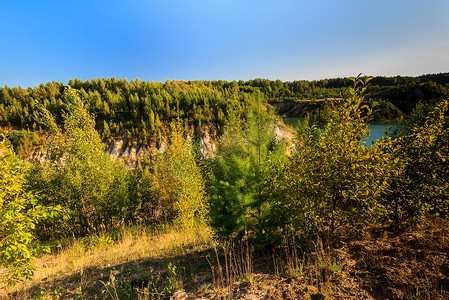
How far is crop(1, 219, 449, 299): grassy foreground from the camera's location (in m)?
3.18

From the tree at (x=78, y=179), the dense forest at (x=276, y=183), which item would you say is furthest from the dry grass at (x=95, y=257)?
the tree at (x=78, y=179)

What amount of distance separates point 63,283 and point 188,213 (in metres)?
4.27

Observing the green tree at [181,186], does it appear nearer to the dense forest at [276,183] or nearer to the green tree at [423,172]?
the dense forest at [276,183]

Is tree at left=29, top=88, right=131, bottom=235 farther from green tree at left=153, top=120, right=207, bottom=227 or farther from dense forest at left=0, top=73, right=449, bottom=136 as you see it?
dense forest at left=0, top=73, right=449, bottom=136

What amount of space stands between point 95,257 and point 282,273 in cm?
710

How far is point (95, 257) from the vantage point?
23.0ft

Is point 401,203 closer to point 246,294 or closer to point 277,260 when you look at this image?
point 277,260

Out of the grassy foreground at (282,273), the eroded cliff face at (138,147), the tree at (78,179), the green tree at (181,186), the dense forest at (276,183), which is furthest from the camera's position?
the eroded cliff face at (138,147)

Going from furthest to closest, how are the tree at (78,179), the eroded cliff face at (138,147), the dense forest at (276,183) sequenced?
the eroded cliff face at (138,147)
the tree at (78,179)
the dense forest at (276,183)

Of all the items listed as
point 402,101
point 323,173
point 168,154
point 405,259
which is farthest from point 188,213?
point 402,101

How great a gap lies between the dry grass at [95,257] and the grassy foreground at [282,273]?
4 cm

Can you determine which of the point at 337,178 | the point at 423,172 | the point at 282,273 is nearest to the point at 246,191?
the point at 282,273

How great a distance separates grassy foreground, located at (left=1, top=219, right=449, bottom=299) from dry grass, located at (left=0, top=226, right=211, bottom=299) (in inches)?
1.7

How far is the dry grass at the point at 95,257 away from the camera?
5.30 metres
